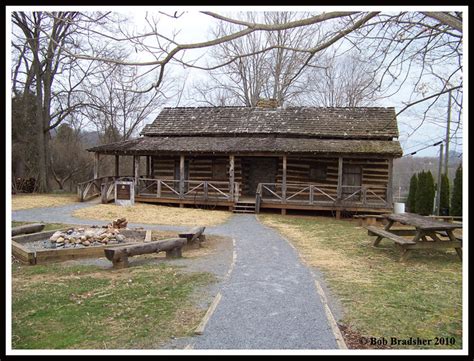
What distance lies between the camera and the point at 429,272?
765cm

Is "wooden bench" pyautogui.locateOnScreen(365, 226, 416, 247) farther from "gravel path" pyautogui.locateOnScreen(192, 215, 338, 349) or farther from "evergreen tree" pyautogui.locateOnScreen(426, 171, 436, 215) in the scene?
"evergreen tree" pyautogui.locateOnScreen(426, 171, 436, 215)

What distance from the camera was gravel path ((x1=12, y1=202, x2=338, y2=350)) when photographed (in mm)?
4219

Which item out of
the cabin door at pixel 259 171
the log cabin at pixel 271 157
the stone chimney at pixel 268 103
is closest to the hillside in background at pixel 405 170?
the log cabin at pixel 271 157

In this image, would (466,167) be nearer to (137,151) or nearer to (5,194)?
(5,194)

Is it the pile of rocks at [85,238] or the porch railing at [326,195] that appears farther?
the porch railing at [326,195]

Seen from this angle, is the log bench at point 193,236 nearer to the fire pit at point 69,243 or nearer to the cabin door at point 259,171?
the fire pit at point 69,243

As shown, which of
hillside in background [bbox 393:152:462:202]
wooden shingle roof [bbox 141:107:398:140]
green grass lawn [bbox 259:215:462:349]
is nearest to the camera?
green grass lawn [bbox 259:215:462:349]

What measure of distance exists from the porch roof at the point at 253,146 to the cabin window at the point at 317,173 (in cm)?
154

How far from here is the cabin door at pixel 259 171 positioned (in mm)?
21969

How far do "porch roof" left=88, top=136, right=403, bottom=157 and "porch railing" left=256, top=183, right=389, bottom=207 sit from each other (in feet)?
5.98

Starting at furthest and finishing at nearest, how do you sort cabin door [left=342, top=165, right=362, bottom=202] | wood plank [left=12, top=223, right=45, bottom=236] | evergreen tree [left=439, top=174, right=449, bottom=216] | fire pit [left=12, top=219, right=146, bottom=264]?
evergreen tree [left=439, top=174, right=449, bottom=216], cabin door [left=342, top=165, right=362, bottom=202], wood plank [left=12, top=223, right=45, bottom=236], fire pit [left=12, top=219, right=146, bottom=264]

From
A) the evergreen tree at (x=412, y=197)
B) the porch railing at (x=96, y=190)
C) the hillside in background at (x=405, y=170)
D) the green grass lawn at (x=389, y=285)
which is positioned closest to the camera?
the green grass lawn at (x=389, y=285)

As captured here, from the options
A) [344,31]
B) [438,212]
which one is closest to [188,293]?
[344,31]

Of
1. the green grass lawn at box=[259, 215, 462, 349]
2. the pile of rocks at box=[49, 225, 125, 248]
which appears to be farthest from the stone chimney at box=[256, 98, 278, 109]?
the pile of rocks at box=[49, 225, 125, 248]
